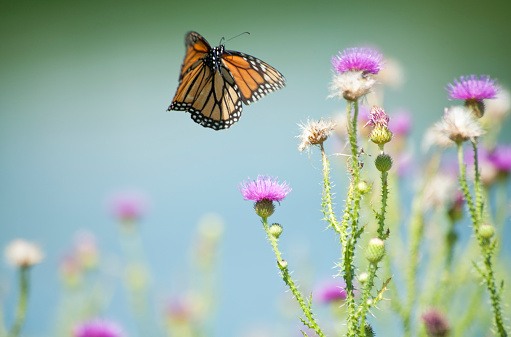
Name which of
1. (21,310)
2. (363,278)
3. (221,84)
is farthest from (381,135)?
(21,310)

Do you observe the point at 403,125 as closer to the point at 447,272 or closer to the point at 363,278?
the point at 447,272

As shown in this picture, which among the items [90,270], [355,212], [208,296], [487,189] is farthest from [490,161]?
[90,270]

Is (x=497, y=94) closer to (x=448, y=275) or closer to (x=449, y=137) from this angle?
(x=449, y=137)

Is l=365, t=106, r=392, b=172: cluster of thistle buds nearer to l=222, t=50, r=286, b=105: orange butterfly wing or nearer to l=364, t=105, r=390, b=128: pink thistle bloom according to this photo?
l=364, t=105, r=390, b=128: pink thistle bloom

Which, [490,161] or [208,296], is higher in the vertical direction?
[490,161]

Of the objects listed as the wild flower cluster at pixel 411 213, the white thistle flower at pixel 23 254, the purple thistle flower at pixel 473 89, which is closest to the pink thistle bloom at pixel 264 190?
the wild flower cluster at pixel 411 213

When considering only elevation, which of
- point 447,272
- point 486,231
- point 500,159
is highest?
point 500,159

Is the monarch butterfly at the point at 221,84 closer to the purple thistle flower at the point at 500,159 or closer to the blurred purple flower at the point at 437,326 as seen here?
the purple thistle flower at the point at 500,159
